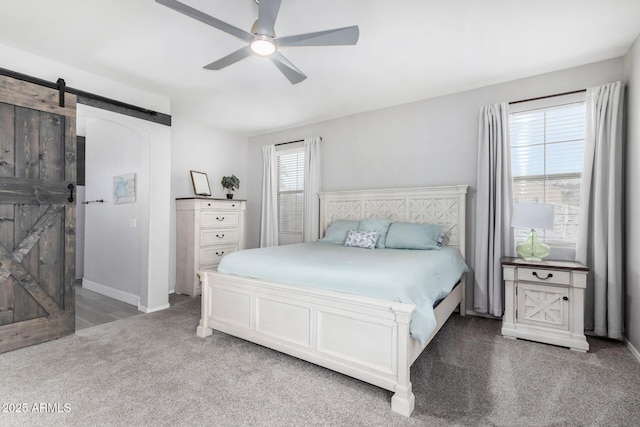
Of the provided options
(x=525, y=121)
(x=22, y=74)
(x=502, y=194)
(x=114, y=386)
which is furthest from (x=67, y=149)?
(x=525, y=121)

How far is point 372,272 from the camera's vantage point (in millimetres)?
2164

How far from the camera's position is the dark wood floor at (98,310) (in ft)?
11.2

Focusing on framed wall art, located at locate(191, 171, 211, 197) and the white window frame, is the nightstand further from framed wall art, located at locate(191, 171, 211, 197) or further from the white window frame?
framed wall art, located at locate(191, 171, 211, 197)

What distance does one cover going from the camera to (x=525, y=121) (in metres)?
3.40

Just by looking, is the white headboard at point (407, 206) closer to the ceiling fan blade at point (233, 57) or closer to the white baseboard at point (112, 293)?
the ceiling fan blade at point (233, 57)

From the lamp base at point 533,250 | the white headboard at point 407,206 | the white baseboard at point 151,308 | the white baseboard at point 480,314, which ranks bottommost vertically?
the white baseboard at point 151,308

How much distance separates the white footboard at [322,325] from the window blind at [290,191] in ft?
8.11

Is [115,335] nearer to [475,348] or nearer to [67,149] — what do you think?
[67,149]

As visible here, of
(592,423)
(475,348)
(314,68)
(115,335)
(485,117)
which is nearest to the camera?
(592,423)

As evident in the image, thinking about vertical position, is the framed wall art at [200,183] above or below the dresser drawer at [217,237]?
Answer: above

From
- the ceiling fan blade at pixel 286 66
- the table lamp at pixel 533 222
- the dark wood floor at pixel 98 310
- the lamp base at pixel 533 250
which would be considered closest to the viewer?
the ceiling fan blade at pixel 286 66

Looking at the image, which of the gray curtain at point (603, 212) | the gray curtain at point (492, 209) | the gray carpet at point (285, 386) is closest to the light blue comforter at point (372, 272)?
the gray curtain at point (492, 209)

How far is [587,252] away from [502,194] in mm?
936

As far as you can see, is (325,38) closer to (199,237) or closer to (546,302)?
(546,302)
